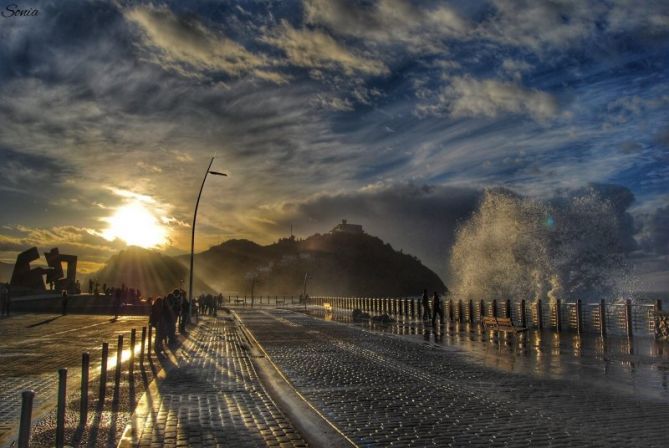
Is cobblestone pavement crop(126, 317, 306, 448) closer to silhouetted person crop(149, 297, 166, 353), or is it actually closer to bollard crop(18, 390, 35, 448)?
bollard crop(18, 390, 35, 448)

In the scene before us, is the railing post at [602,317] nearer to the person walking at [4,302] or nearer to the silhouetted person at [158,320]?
the silhouetted person at [158,320]

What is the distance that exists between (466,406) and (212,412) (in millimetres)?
3673

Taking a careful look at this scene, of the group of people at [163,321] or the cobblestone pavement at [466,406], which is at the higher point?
the group of people at [163,321]

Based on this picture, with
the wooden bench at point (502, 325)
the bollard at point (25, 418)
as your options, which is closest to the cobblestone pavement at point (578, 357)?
the wooden bench at point (502, 325)

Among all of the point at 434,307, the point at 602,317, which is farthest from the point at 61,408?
the point at 434,307

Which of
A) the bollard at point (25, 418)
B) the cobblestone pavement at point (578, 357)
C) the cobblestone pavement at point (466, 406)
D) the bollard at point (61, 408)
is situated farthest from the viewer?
the cobblestone pavement at point (578, 357)

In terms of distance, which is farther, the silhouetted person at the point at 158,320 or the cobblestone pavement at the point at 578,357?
the silhouetted person at the point at 158,320

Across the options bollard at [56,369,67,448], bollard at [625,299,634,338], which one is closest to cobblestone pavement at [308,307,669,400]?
bollard at [625,299,634,338]

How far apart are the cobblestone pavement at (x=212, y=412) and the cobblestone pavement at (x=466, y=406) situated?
86cm

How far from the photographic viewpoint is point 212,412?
810 cm

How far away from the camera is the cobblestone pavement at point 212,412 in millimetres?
6527

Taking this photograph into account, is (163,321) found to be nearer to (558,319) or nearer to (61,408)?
(61,408)

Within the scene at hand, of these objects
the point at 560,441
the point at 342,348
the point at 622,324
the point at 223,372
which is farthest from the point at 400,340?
the point at 560,441

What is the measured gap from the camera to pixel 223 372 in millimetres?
12555
